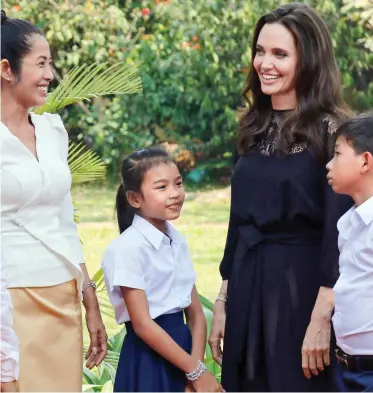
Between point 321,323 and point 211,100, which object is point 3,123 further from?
point 211,100

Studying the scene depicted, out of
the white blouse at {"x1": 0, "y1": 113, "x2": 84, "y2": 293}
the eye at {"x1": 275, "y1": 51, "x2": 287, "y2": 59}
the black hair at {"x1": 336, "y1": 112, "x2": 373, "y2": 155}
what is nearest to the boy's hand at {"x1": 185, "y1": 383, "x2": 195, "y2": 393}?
the white blouse at {"x1": 0, "y1": 113, "x2": 84, "y2": 293}

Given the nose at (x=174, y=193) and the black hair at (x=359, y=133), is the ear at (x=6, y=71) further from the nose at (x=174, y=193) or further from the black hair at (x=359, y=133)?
the black hair at (x=359, y=133)

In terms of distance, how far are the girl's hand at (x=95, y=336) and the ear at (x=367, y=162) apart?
90 centimetres

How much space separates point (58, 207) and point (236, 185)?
55 centimetres

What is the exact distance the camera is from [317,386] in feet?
10.7

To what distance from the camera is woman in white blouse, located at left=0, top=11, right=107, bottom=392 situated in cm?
308

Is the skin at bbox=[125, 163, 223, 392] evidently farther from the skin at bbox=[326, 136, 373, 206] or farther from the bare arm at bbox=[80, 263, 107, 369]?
the skin at bbox=[326, 136, 373, 206]

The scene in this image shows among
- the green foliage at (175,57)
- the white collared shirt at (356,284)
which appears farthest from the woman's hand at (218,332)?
the green foliage at (175,57)

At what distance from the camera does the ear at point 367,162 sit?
3.12 m

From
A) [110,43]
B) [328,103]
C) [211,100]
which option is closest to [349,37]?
[211,100]

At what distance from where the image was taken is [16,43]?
313 centimetres

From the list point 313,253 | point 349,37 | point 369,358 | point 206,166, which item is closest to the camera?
point 369,358

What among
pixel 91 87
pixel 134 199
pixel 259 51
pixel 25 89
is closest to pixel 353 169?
pixel 259 51

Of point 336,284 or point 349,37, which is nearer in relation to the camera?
point 336,284
